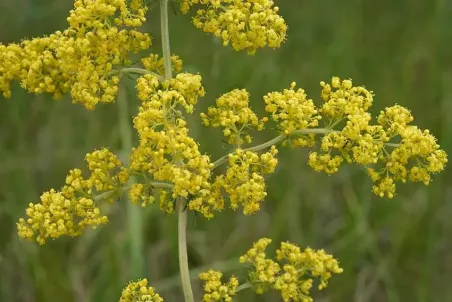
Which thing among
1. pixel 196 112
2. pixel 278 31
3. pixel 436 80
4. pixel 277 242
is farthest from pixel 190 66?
pixel 278 31

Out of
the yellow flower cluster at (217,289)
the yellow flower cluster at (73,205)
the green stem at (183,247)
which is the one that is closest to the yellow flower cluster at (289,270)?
the yellow flower cluster at (217,289)

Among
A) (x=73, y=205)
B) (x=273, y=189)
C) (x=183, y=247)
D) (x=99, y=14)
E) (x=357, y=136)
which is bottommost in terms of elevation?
(x=183, y=247)

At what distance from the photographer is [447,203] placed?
17.0 feet

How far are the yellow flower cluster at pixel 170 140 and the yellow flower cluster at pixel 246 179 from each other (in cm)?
9

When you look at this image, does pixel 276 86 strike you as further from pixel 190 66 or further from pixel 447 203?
pixel 447 203

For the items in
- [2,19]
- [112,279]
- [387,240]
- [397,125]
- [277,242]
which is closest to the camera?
[397,125]

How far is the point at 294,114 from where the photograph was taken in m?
2.91

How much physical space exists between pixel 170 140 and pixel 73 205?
20.7 inches

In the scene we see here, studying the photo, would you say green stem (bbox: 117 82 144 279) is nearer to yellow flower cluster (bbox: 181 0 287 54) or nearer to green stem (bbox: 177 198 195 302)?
green stem (bbox: 177 198 195 302)

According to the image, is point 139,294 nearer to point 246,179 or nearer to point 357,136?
point 246,179

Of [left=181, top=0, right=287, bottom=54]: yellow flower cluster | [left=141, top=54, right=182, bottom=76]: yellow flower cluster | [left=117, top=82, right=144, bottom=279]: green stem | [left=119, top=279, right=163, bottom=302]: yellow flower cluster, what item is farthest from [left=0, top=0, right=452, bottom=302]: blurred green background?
[left=181, top=0, right=287, bottom=54]: yellow flower cluster

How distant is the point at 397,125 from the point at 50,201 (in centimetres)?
131

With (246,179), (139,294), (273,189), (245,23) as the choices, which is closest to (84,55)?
(245,23)

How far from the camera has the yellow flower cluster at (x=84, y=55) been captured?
2855 mm
